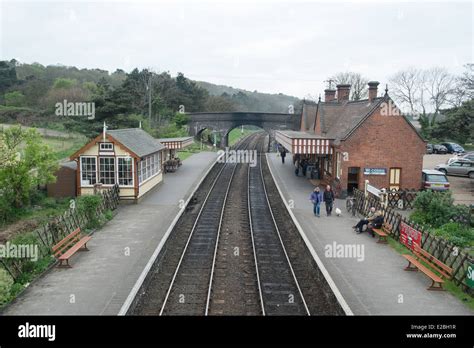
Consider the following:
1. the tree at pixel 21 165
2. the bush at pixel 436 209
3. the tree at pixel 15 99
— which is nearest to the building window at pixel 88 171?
the tree at pixel 21 165

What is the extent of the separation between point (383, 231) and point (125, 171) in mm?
14294

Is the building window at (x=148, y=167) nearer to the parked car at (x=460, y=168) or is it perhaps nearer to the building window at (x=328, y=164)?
the building window at (x=328, y=164)

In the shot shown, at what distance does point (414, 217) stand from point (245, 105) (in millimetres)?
130497

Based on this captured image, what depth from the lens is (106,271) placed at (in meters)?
15.0

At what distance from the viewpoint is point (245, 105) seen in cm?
14988

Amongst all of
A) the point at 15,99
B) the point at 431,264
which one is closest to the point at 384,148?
the point at 431,264

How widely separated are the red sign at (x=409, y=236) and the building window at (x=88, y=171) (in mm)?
16463

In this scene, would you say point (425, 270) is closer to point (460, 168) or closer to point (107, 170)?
point (107, 170)

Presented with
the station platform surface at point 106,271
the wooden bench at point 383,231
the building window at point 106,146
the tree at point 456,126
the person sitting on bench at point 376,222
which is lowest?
the station platform surface at point 106,271

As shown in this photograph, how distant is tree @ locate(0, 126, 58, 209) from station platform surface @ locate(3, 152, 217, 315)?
4.39 metres

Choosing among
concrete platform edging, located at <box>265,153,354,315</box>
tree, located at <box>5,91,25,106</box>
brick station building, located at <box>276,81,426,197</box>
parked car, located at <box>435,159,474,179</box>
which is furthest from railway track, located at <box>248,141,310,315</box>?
tree, located at <box>5,91,25,106</box>

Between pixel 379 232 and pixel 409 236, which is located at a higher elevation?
pixel 409 236

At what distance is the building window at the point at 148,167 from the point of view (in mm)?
27484
